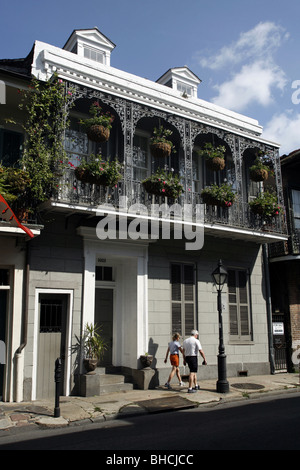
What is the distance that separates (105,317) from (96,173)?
14.0 feet

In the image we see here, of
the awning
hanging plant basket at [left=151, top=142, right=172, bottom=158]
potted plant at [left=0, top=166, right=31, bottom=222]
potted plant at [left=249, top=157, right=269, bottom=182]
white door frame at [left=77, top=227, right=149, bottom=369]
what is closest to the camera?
the awning

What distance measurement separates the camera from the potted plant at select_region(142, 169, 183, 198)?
37.9 ft

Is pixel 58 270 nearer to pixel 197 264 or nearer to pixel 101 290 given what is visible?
pixel 101 290

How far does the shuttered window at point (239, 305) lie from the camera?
1358 cm

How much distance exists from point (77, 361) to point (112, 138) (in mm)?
6445

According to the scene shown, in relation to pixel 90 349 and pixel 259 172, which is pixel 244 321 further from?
pixel 90 349

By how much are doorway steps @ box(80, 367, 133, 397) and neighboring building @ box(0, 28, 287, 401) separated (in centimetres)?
28

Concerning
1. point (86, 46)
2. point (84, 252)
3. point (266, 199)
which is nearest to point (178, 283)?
point (84, 252)

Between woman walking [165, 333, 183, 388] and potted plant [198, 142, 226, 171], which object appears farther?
potted plant [198, 142, 226, 171]

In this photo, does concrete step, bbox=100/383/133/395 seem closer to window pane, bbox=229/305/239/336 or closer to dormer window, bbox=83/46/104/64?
window pane, bbox=229/305/239/336

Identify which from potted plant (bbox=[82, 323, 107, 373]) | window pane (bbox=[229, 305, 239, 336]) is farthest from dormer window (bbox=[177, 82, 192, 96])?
potted plant (bbox=[82, 323, 107, 373])

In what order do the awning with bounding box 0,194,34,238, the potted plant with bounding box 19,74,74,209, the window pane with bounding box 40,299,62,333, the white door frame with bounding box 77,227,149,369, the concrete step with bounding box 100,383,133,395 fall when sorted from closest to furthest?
the awning with bounding box 0,194,34,238, the potted plant with bounding box 19,74,74,209, the window pane with bounding box 40,299,62,333, the concrete step with bounding box 100,383,133,395, the white door frame with bounding box 77,227,149,369

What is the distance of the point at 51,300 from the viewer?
34.6 ft

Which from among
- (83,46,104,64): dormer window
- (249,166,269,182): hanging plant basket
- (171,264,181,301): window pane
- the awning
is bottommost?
(171,264,181,301): window pane
